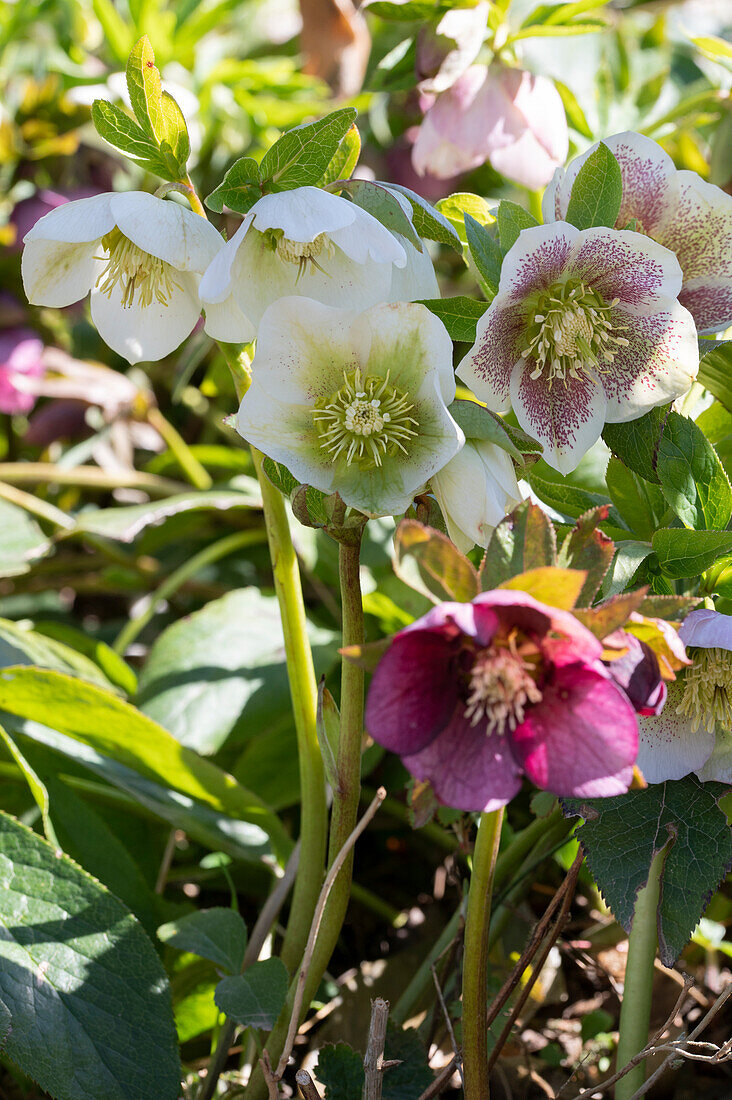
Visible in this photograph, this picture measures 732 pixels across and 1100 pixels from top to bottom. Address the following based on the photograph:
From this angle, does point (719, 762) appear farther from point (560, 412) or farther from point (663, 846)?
point (560, 412)

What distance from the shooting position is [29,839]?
0.56 m

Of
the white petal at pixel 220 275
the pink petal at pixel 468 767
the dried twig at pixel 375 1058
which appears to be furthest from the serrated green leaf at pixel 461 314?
the dried twig at pixel 375 1058

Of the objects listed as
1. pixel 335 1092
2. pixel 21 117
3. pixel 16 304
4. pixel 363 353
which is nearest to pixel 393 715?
pixel 363 353

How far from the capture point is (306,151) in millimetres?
466

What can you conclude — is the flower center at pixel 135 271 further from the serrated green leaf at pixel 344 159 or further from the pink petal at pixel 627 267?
the pink petal at pixel 627 267

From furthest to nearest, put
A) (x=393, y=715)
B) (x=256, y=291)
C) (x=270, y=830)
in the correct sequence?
(x=270, y=830) → (x=256, y=291) → (x=393, y=715)

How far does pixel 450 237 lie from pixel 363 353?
0.30ft

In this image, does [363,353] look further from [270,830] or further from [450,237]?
[270,830]

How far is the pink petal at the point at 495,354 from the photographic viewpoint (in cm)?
46

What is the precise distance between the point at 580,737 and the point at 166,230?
11.3 inches

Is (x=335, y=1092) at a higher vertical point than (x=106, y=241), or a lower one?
lower

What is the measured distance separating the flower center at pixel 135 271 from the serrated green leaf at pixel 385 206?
0.38 ft

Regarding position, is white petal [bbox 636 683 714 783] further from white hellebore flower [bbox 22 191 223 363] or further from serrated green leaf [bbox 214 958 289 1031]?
white hellebore flower [bbox 22 191 223 363]

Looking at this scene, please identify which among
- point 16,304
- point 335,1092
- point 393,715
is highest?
point 393,715
